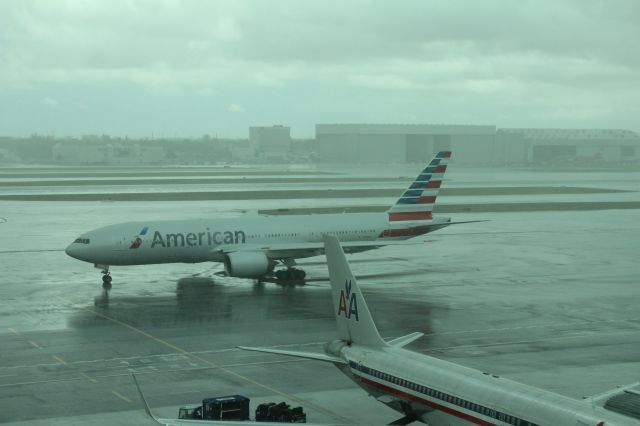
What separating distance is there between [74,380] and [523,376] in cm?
1499

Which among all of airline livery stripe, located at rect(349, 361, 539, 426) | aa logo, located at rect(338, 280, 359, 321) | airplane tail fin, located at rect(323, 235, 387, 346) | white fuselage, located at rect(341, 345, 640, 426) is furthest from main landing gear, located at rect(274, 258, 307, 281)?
airline livery stripe, located at rect(349, 361, 539, 426)

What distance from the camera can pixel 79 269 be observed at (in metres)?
55.8

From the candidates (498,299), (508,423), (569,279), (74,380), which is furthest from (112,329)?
(569,279)

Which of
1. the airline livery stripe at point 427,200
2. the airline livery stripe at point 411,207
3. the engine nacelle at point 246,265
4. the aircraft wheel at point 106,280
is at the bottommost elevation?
the aircraft wheel at point 106,280

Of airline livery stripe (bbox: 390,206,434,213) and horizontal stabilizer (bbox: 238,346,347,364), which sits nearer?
horizontal stabilizer (bbox: 238,346,347,364)

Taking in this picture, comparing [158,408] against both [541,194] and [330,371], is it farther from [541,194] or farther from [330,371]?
[541,194]

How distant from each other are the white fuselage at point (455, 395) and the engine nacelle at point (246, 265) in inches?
976

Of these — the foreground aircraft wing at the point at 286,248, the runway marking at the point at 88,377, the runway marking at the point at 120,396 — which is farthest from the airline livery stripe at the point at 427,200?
the runway marking at the point at 120,396

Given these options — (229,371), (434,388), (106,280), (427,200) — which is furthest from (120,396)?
(427,200)

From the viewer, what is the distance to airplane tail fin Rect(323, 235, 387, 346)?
76.5 ft

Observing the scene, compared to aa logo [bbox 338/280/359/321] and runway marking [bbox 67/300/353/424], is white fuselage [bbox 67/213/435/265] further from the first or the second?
aa logo [bbox 338/280/359/321]

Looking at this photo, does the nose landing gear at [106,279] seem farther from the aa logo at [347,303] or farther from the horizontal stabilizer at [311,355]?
the horizontal stabilizer at [311,355]

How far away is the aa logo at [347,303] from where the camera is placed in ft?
77.2

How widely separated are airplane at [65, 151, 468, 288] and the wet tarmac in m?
1.47
